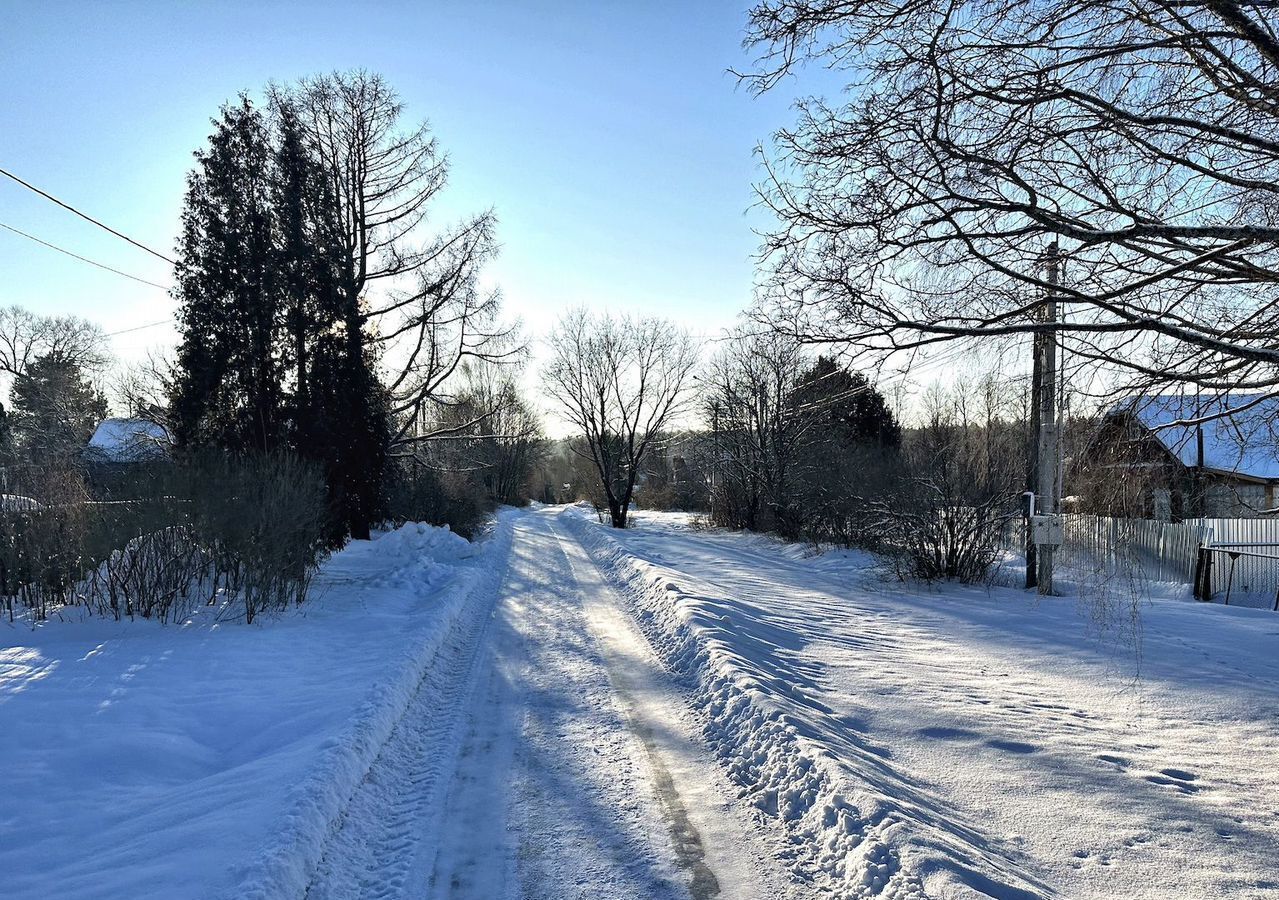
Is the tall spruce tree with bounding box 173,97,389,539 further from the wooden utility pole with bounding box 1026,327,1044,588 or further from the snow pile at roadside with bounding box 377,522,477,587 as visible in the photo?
the wooden utility pole with bounding box 1026,327,1044,588

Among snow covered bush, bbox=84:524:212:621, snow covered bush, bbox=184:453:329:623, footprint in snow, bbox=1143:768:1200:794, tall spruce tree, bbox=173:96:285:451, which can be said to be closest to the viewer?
footprint in snow, bbox=1143:768:1200:794

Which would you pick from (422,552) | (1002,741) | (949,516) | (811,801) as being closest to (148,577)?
(422,552)

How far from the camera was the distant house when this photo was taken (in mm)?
5109

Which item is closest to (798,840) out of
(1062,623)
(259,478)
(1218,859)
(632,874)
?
(632,874)

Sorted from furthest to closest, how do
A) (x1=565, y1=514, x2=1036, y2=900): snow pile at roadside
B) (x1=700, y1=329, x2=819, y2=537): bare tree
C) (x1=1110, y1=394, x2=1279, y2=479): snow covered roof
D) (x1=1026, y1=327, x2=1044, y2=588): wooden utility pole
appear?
(x1=700, y1=329, x2=819, y2=537): bare tree < (x1=1026, y1=327, x2=1044, y2=588): wooden utility pole < (x1=1110, y1=394, x2=1279, y2=479): snow covered roof < (x1=565, y1=514, x2=1036, y2=900): snow pile at roadside

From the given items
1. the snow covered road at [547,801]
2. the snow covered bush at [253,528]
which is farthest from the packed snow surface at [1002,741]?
the snow covered bush at [253,528]

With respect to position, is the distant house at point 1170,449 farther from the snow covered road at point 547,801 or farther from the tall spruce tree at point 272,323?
the tall spruce tree at point 272,323

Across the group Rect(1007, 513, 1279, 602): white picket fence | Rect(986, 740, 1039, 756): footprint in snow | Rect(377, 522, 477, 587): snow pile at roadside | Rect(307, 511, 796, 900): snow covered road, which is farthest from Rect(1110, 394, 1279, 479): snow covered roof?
Rect(377, 522, 477, 587): snow pile at roadside

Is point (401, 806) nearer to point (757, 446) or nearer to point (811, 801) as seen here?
point (811, 801)

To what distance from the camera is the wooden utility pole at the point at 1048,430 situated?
523cm

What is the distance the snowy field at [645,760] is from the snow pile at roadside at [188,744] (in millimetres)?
28

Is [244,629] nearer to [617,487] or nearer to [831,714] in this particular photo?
[831,714]

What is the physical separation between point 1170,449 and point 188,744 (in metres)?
7.84

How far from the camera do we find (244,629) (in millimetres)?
8945
